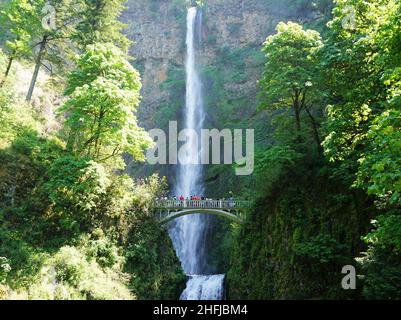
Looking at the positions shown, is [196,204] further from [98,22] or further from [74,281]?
[98,22]

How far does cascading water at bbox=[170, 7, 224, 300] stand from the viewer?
25.0 metres

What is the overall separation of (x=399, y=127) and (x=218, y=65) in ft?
122

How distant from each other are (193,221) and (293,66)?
20.1 meters

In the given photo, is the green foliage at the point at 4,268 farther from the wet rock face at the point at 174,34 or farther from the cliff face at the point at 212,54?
the wet rock face at the point at 174,34

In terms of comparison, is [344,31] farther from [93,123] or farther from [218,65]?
[218,65]

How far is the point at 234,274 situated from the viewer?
21.8m

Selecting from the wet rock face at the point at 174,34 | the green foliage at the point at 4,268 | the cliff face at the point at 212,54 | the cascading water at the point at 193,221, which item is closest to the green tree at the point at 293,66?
the cascading water at the point at 193,221

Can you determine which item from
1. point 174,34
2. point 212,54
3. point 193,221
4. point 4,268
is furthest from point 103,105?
point 174,34

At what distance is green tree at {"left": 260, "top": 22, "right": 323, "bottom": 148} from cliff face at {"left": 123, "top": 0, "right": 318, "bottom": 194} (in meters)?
15.8

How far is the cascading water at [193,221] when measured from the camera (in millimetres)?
25000

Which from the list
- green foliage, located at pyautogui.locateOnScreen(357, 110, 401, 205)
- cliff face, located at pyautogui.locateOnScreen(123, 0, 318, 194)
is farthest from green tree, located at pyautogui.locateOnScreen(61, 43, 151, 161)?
cliff face, located at pyautogui.locateOnScreen(123, 0, 318, 194)

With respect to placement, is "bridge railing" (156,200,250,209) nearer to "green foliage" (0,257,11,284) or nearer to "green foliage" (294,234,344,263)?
"green foliage" (294,234,344,263)

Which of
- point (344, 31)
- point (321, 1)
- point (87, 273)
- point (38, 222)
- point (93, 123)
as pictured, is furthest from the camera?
point (321, 1)
